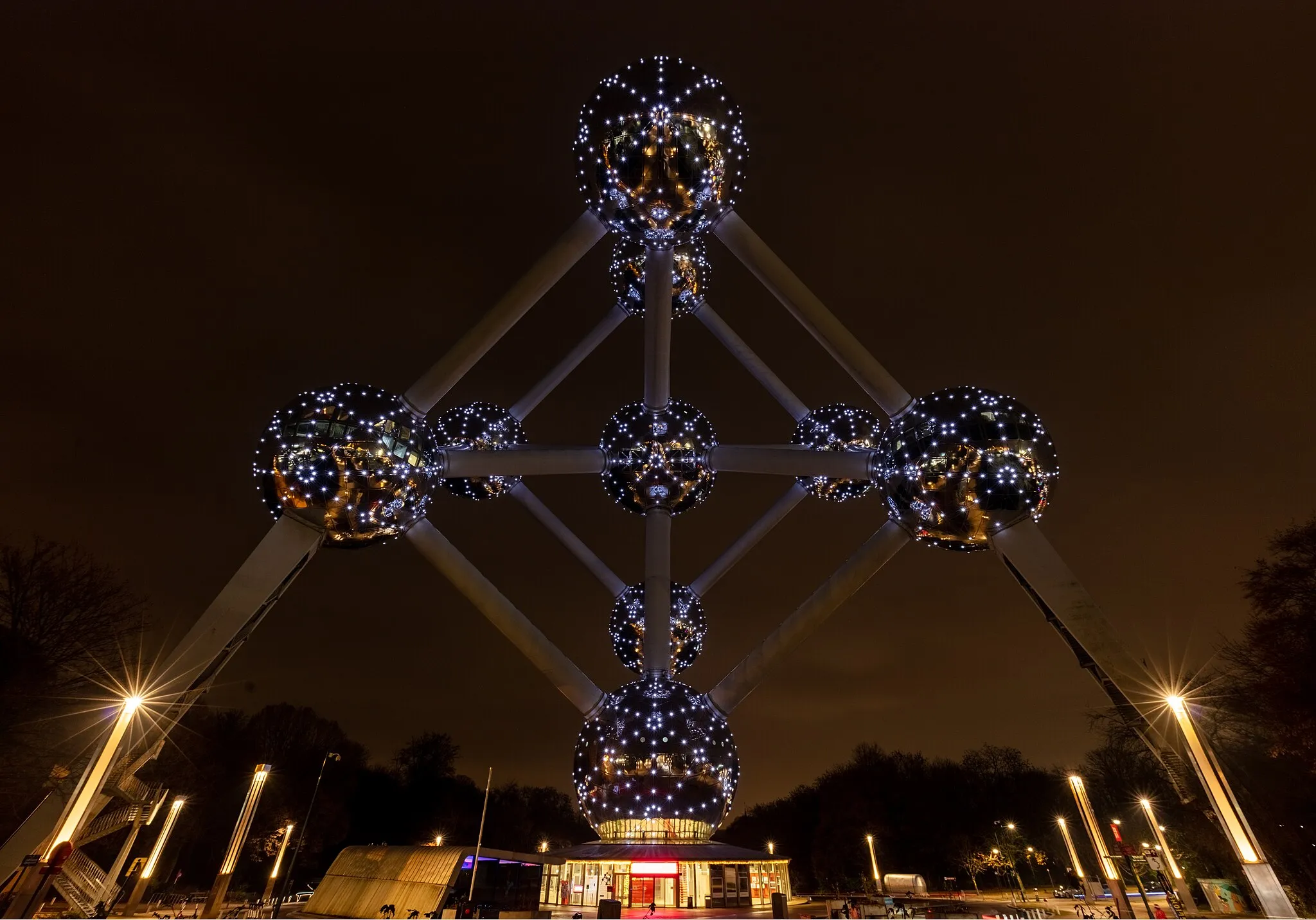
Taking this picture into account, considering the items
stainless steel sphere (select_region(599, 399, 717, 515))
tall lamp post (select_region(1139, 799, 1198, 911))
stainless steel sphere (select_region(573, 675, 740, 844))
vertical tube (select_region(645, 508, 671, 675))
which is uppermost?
stainless steel sphere (select_region(599, 399, 717, 515))

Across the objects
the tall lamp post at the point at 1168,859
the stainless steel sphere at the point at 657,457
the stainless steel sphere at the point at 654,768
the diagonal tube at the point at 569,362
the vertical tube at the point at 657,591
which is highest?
the diagonal tube at the point at 569,362

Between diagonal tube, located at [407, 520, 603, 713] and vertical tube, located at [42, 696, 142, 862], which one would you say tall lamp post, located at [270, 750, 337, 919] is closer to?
vertical tube, located at [42, 696, 142, 862]

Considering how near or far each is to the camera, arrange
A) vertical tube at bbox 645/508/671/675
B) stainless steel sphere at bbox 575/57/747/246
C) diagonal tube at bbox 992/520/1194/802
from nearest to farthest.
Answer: diagonal tube at bbox 992/520/1194/802
stainless steel sphere at bbox 575/57/747/246
vertical tube at bbox 645/508/671/675

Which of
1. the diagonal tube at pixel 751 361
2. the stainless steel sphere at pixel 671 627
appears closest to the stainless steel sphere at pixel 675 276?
the diagonal tube at pixel 751 361

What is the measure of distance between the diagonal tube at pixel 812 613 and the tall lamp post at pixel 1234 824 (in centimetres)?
349

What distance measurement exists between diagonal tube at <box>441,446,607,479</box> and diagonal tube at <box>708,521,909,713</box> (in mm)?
3793

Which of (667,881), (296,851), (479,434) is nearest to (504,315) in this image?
(479,434)

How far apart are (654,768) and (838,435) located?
7070 millimetres

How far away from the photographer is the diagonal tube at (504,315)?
29.7 ft

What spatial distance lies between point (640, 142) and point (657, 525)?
18.2ft

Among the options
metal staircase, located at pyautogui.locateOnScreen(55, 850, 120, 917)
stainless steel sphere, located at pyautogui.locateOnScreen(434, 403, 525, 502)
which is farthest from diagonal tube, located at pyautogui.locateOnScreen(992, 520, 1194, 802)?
metal staircase, located at pyautogui.locateOnScreen(55, 850, 120, 917)

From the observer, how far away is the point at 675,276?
13961 mm

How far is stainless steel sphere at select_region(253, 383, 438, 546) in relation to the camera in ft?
27.6

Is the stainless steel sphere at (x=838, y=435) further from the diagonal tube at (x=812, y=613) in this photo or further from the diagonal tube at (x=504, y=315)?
the diagonal tube at (x=504, y=315)
